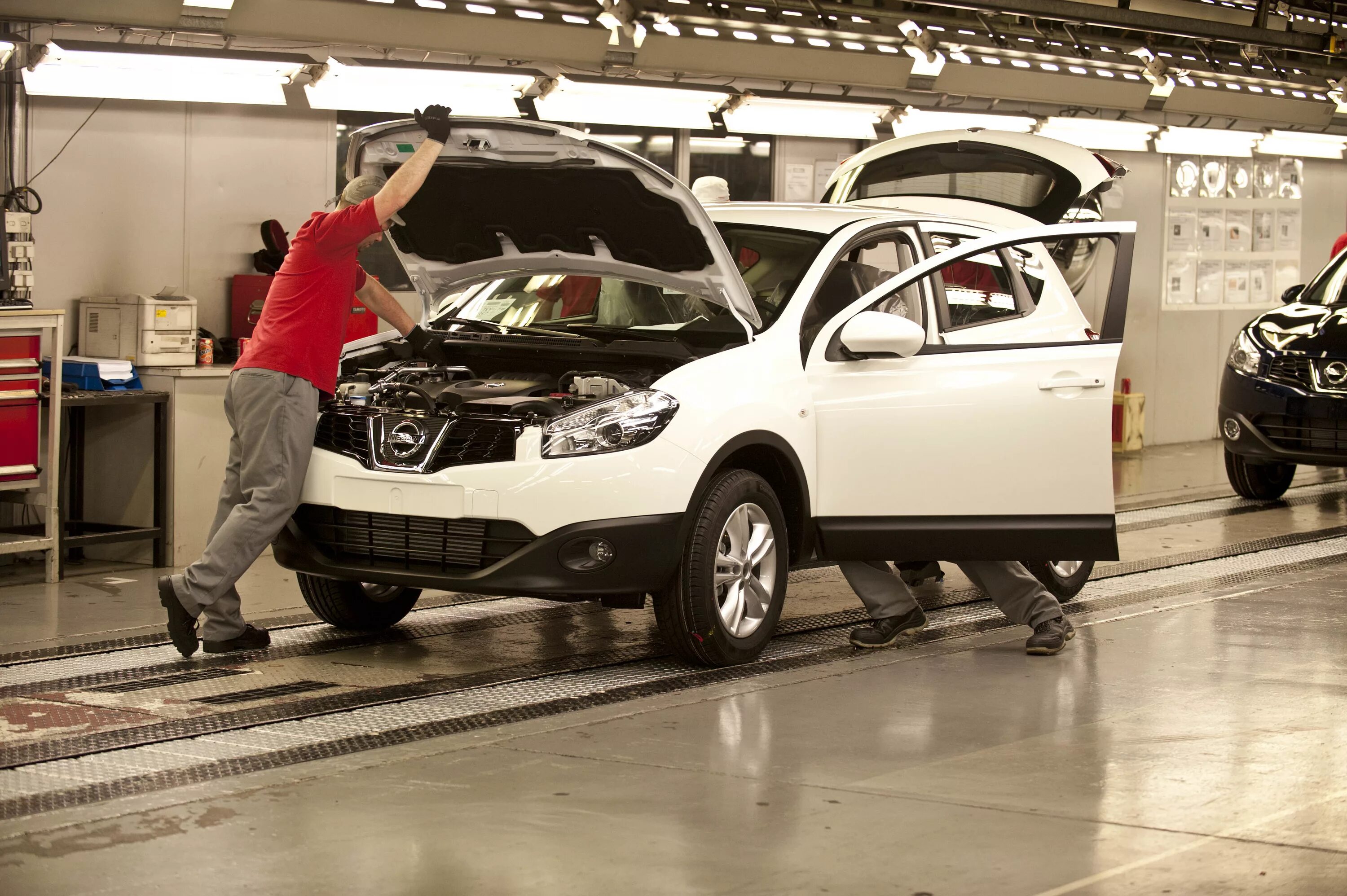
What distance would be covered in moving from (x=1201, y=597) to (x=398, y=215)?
415 cm

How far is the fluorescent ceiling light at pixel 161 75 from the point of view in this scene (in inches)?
354

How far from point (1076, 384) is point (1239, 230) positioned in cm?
1126

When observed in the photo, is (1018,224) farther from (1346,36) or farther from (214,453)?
(1346,36)

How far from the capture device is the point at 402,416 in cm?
651

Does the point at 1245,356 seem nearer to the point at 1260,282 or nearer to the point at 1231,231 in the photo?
the point at 1231,231

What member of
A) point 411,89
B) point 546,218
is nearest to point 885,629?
point 546,218

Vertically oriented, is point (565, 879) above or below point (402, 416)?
below

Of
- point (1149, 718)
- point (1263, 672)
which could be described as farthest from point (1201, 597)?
point (1149, 718)

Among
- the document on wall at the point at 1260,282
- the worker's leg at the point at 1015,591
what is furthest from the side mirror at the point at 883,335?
the document on wall at the point at 1260,282

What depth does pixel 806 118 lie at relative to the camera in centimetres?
1269

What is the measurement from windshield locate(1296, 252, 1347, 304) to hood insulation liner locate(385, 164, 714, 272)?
6879 millimetres

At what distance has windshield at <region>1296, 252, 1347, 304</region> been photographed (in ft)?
39.6

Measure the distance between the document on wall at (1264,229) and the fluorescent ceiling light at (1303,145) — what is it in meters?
0.67

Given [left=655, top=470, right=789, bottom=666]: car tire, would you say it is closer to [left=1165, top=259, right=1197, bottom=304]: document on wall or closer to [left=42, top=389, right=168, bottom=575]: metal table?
[left=42, top=389, right=168, bottom=575]: metal table
